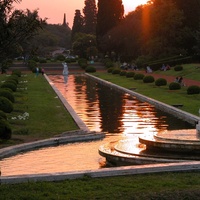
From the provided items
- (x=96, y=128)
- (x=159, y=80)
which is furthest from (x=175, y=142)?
(x=159, y=80)

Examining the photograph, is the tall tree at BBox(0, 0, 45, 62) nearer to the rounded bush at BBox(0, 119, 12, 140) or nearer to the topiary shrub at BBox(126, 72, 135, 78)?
the rounded bush at BBox(0, 119, 12, 140)

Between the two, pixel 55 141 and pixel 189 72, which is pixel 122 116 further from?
pixel 189 72

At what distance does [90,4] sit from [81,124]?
303 ft

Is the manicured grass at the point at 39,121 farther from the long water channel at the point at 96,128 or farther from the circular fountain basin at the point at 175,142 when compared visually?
the circular fountain basin at the point at 175,142

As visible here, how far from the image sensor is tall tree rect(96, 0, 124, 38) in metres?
69.3

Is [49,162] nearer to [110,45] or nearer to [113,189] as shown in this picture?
[113,189]

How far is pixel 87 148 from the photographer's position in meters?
11.5

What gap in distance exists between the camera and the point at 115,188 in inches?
262

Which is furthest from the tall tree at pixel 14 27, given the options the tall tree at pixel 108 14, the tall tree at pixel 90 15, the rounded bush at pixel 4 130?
the tall tree at pixel 90 15

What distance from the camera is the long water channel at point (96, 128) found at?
9.58m

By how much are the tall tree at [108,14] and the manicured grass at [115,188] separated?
63.5 m

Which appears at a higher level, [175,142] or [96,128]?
[175,142]

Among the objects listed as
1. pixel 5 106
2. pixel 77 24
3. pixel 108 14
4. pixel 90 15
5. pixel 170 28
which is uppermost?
pixel 90 15

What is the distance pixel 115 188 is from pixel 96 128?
835 centimetres
